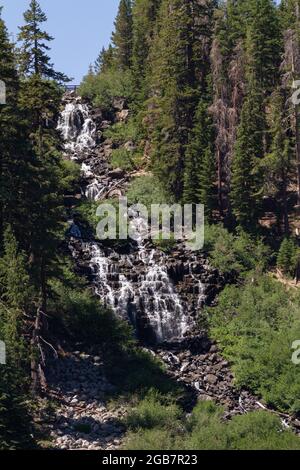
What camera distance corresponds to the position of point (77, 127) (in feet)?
170

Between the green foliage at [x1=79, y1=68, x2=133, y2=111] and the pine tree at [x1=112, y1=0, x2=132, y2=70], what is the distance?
7128 mm

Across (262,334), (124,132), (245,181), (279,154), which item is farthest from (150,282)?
(124,132)

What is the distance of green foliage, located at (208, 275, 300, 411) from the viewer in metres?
28.0

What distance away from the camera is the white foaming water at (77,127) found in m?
50.5

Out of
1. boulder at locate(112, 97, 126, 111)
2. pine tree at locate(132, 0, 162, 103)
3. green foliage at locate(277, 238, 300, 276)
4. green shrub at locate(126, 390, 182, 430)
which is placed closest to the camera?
green shrub at locate(126, 390, 182, 430)

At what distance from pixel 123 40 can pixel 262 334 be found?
39199 mm

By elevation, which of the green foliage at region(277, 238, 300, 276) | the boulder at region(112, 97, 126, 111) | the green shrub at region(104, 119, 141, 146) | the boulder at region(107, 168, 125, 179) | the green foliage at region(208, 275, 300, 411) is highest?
the boulder at region(112, 97, 126, 111)

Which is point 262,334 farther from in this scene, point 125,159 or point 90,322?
point 125,159

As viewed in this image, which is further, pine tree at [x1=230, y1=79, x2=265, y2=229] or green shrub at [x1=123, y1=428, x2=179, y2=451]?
pine tree at [x1=230, y1=79, x2=265, y2=229]

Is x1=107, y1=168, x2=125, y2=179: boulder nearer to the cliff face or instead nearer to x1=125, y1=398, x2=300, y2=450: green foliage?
the cliff face

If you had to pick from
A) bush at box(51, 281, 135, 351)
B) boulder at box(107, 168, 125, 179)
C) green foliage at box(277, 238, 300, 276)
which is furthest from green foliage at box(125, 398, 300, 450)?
boulder at box(107, 168, 125, 179)

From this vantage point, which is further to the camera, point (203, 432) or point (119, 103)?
point (119, 103)

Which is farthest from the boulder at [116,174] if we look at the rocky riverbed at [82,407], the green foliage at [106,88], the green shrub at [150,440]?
the green shrub at [150,440]

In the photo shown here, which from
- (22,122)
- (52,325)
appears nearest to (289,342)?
(52,325)
